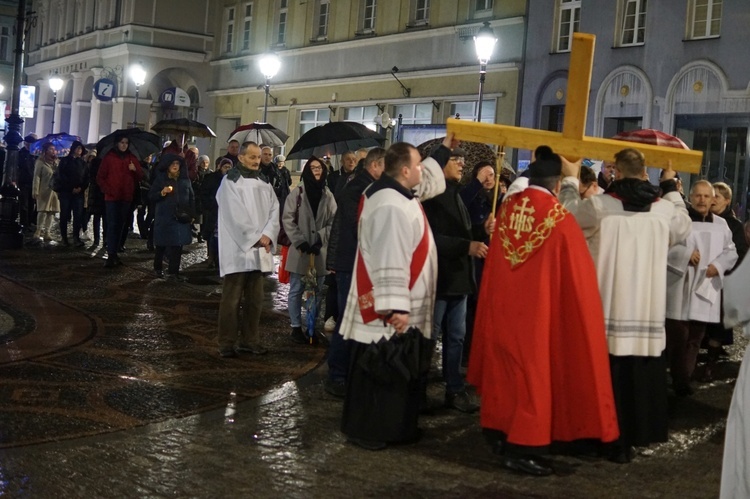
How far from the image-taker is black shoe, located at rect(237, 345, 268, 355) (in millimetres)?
9680

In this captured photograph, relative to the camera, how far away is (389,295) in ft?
21.1

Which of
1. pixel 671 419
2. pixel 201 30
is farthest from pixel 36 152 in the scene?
pixel 671 419

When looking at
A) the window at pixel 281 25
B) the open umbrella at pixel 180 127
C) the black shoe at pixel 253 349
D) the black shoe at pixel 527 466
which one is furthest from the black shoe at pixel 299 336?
the window at pixel 281 25

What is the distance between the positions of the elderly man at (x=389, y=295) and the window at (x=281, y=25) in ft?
93.1

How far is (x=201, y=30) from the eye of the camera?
1601 inches

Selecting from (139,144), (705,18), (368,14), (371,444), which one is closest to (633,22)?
(705,18)

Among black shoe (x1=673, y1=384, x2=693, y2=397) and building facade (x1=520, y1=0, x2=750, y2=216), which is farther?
building facade (x1=520, y1=0, x2=750, y2=216)

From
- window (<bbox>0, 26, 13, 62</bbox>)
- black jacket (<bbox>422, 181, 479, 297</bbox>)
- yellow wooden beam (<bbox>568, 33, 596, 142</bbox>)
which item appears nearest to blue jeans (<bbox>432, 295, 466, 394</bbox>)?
black jacket (<bbox>422, 181, 479, 297</bbox>)

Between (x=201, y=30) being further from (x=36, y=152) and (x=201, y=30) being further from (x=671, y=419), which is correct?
(x=671, y=419)

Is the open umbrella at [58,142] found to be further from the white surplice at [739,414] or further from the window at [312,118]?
the white surplice at [739,414]

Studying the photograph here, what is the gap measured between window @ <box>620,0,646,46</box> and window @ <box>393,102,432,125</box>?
6.21 meters

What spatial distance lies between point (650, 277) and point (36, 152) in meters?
22.6

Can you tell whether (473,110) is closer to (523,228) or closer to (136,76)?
(136,76)

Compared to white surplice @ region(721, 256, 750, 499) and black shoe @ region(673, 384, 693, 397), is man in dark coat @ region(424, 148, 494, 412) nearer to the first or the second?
black shoe @ region(673, 384, 693, 397)
